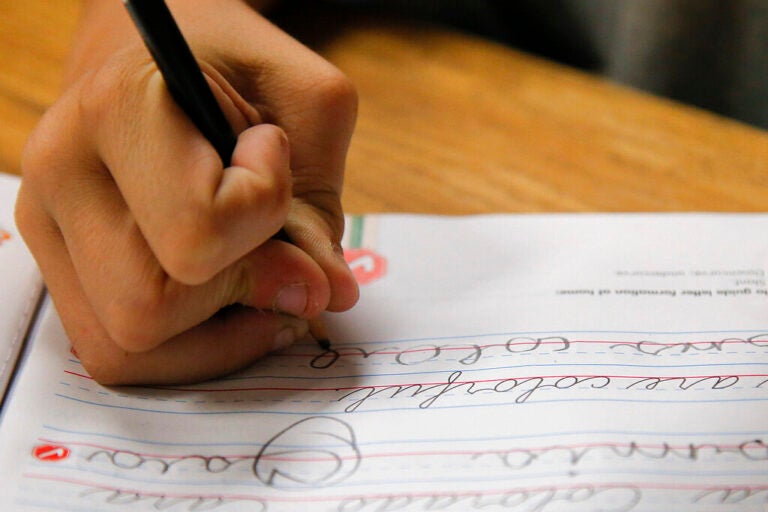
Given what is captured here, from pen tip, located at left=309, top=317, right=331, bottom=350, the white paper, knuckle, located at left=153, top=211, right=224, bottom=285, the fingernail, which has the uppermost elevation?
knuckle, located at left=153, top=211, right=224, bottom=285

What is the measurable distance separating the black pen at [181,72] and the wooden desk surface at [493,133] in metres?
0.18

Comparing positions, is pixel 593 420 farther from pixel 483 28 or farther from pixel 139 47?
pixel 483 28

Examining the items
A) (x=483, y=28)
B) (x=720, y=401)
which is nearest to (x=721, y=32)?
(x=483, y=28)

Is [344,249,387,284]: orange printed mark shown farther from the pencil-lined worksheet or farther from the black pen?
the black pen

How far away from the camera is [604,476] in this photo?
0.33 metres

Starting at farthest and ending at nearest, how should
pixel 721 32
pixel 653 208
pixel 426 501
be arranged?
pixel 721 32, pixel 653 208, pixel 426 501

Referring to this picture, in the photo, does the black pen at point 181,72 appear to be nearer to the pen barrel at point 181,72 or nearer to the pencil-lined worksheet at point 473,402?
the pen barrel at point 181,72

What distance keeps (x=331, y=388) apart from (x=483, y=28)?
0.47 metres

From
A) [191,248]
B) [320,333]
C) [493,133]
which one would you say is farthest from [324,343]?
[493,133]

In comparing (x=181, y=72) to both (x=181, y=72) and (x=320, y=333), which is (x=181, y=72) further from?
(x=320, y=333)

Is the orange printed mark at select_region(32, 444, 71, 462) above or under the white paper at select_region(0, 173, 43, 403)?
under

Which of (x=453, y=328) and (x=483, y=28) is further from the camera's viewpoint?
(x=483, y=28)

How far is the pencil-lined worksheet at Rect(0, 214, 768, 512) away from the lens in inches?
12.9

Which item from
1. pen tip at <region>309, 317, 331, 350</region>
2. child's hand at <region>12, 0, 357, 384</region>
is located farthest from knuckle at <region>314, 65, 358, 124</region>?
pen tip at <region>309, 317, 331, 350</region>
